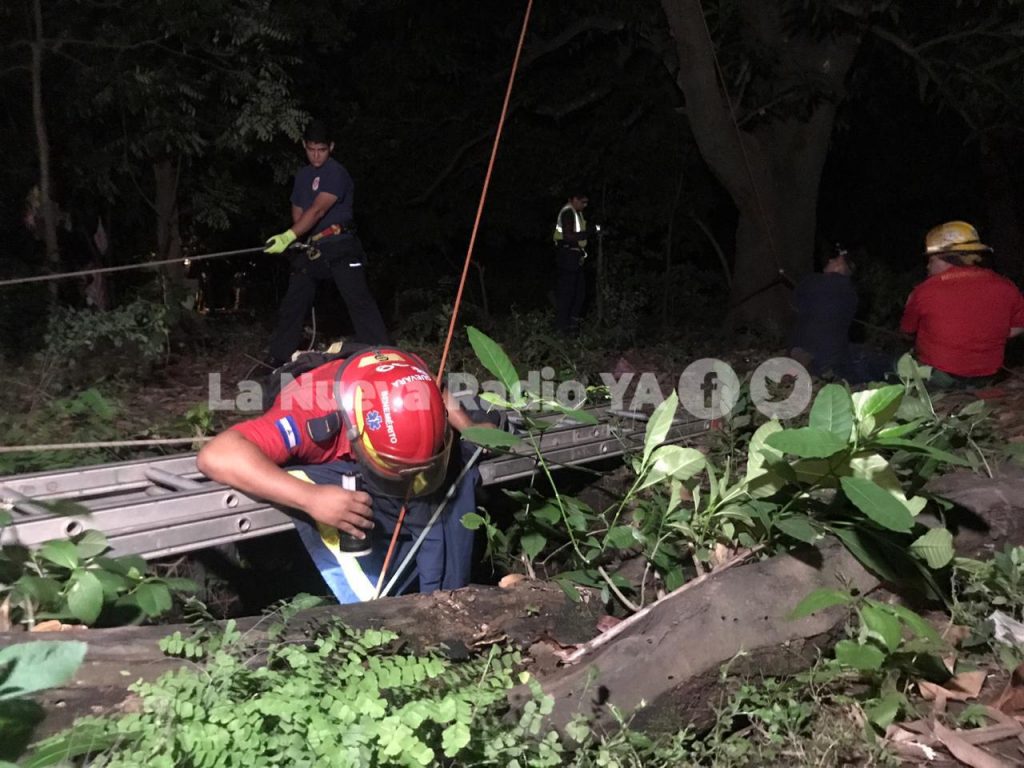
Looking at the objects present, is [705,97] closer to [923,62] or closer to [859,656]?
[923,62]

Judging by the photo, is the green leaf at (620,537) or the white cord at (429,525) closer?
the green leaf at (620,537)

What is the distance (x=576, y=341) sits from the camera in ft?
26.5

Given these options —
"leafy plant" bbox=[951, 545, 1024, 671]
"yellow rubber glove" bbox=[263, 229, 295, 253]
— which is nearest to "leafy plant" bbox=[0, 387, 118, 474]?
"yellow rubber glove" bbox=[263, 229, 295, 253]

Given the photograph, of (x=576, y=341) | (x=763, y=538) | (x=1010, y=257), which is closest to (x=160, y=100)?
(x=576, y=341)

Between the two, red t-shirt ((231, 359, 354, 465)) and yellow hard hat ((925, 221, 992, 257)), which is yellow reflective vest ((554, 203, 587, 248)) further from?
red t-shirt ((231, 359, 354, 465))

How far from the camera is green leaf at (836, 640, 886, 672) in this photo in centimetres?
229

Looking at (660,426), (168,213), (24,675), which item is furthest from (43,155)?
(24,675)

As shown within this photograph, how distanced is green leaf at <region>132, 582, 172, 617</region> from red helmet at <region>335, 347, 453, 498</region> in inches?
33.6

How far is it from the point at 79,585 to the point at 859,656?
2.07m

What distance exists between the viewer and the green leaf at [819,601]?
92.8 inches

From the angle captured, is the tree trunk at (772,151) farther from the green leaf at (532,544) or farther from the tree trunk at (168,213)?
the green leaf at (532,544)

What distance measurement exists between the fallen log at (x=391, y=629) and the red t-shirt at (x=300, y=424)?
2.66 feet

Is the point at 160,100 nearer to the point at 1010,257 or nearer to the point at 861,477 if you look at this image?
the point at 861,477

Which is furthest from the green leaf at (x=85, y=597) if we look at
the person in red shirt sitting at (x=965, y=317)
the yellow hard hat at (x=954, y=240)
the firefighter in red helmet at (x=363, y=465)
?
Answer: the yellow hard hat at (x=954, y=240)
